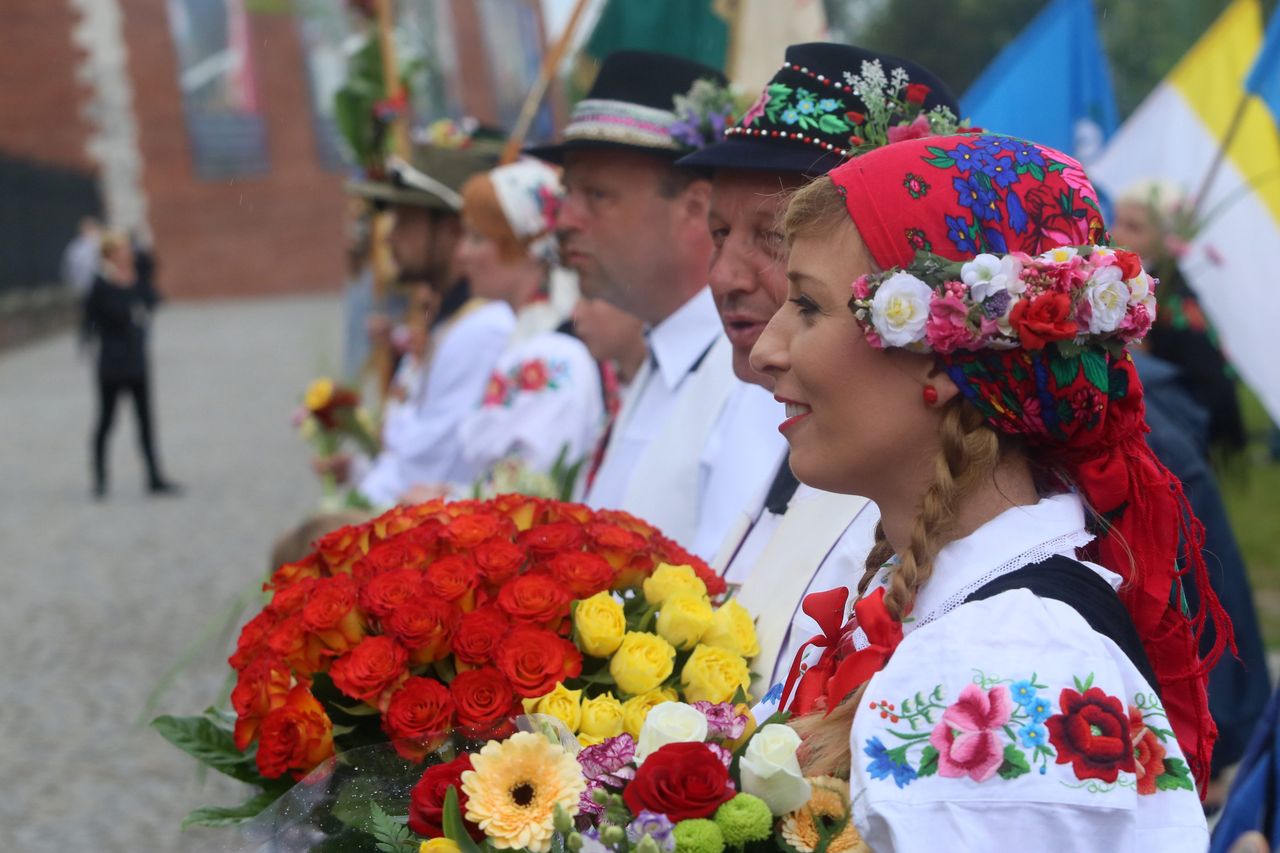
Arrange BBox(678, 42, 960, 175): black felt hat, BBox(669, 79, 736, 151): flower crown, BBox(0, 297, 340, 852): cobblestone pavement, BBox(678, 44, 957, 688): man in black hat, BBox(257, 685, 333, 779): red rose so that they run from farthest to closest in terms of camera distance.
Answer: BBox(0, 297, 340, 852): cobblestone pavement < BBox(669, 79, 736, 151): flower crown < BBox(678, 42, 960, 175): black felt hat < BBox(678, 44, 957, 688): man in black hat < BBox(257, 685, 333, 779): red rose

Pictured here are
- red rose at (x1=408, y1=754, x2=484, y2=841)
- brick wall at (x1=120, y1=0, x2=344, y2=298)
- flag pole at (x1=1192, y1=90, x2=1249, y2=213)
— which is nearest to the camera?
red rose at (x1=408, y1=754, x2=484, y2=841)

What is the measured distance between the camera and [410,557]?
2.08m

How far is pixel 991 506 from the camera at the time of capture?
1.59 metres

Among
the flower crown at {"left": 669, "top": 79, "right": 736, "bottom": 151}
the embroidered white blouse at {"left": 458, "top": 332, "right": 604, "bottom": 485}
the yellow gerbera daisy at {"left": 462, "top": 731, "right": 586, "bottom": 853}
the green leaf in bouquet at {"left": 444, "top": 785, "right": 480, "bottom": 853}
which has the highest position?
the flower crown at {"left": 669, "top": 79, "right": 736, "bottom": 151}

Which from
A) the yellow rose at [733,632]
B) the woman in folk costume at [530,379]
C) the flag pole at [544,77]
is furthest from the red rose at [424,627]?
the flag pole at [544,77]

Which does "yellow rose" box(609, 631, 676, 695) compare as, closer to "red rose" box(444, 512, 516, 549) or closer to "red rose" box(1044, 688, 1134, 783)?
"red rose" box(444, 512, 516, 549)

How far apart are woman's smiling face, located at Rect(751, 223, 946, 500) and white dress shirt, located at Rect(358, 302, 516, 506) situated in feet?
11.3

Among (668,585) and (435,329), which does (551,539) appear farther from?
(435,329)

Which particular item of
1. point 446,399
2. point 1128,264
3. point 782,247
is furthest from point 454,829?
point 446,399

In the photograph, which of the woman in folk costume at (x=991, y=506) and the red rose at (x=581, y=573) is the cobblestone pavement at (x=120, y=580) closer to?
the red rose at (x=581, y=573)

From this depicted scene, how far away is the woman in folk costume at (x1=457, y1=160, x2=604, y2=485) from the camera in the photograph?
4.24 metres

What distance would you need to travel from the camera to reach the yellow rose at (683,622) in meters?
2.02

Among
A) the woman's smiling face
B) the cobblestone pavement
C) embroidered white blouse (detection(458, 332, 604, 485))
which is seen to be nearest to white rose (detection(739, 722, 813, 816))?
the woman's smiling face

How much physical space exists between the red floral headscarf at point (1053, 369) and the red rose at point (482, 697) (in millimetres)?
723
